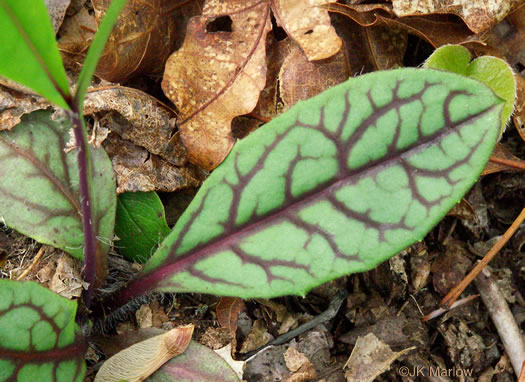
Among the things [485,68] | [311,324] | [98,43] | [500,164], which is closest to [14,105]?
[98,43]

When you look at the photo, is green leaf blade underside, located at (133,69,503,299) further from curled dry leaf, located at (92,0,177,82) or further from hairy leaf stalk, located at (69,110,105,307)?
curled dry leaf, located at (92,0,177,82)

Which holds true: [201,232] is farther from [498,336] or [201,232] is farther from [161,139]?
[498,336]

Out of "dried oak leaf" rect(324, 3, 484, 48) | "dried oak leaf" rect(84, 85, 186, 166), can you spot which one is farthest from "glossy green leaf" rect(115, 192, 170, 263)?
"dried oak leaf" rect(324, 3, 484, 48)

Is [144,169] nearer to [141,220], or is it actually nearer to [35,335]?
[141,220]

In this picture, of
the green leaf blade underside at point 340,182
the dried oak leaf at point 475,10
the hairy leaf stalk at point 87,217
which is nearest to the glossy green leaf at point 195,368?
the green leaf blade underside at point 340,182

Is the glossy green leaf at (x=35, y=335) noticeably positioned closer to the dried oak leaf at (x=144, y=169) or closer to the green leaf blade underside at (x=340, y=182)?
the green leaf blade underside at (x=340, y=182)

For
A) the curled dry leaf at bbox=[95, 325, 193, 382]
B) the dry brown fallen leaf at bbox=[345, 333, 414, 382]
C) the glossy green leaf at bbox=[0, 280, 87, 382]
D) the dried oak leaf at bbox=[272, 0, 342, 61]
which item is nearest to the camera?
the glossy green leaf at bbox=[0, 280, 87, 382]

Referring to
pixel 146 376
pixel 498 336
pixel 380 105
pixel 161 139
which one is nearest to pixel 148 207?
pixel 161 139
